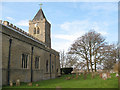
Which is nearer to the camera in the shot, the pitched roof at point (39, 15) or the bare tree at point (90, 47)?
the bare tree at point (90, 47)

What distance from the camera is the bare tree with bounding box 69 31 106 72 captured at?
3362 cm

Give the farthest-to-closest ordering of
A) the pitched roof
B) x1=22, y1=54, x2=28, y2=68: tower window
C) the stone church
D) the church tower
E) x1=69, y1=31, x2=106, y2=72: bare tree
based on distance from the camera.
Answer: the pitched roof, the church tower, x1=69, y1=31, x2=106, y2=72: bare tree, x1=22, y1=54, x2=28, y2=68: tower window, the stone church

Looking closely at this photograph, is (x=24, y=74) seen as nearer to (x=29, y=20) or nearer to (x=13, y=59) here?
(x=13, y=59)

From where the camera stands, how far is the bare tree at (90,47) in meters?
33.6

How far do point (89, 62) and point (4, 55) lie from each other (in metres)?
26.3

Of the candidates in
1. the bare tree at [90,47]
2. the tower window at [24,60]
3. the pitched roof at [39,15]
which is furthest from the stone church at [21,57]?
the pitched roof at [39,15]

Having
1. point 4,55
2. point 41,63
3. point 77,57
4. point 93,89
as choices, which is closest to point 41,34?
point 77,57

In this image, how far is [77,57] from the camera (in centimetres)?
3684

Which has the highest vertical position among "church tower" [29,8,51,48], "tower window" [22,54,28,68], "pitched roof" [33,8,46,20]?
"pitched roof" [33,8,46,20]

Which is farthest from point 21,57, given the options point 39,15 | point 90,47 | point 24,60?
point 39,15

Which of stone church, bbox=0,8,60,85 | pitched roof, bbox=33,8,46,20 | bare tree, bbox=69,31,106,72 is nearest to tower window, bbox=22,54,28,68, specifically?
stone church, bbox=0,8,60,85

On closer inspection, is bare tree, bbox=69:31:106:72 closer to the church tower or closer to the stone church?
the church tower

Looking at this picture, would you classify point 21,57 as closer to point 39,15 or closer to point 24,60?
point 24,60

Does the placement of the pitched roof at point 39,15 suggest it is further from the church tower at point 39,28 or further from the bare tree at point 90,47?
the bare tree at point 90,47
